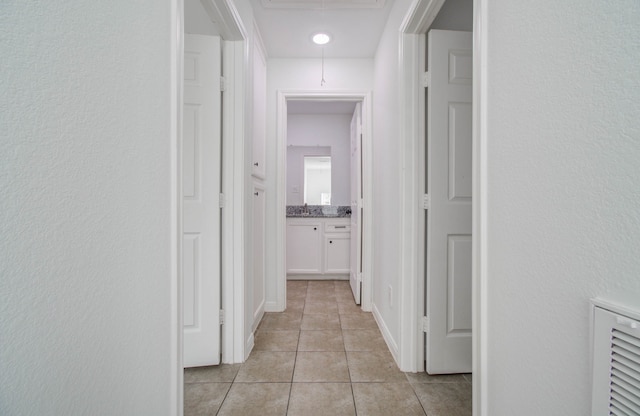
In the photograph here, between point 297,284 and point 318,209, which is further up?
point 318,209

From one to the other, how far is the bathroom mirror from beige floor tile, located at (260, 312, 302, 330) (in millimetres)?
2348

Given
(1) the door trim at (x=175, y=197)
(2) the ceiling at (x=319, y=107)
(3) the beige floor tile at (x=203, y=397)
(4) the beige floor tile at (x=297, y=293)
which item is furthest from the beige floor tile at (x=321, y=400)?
(2) the ceiling at (x=319, y=107)

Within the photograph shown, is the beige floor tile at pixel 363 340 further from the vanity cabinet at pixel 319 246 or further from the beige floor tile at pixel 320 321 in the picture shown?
the vanity cabinet at pixel 319 246

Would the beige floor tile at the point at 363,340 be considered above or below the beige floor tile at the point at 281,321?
above

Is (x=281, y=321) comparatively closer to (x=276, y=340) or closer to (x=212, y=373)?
(x=276, y=340)

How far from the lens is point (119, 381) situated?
2.37 ft

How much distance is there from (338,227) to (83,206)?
353 cm

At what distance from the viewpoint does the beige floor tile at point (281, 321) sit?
2.52 meters

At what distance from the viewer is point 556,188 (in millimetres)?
659

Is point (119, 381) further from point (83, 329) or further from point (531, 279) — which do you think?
point (531, 279)

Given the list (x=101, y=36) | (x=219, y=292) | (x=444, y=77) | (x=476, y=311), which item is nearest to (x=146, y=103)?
(x=101, y=36)

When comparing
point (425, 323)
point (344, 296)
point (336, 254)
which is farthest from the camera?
point (336, 254)

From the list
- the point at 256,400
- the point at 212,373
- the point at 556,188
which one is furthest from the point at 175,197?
the point at 212,373

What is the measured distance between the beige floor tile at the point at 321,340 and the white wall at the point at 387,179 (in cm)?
37
